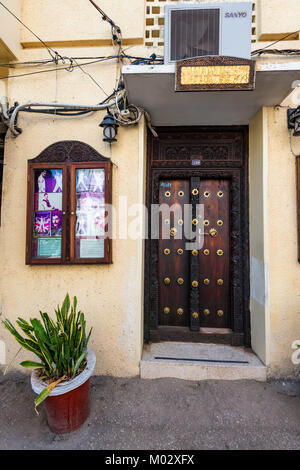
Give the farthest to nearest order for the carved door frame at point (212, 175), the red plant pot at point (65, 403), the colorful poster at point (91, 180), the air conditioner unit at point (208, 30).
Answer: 1. the carved door frame at point (212, 175)
2. the colorful poster at point (91, 180)
3. the air conditioner unit at point (208, 30)
4. the red plant pot at point (65, 403)

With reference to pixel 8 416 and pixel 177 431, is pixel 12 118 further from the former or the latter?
pixel 177 431

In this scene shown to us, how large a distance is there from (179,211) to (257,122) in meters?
1.62

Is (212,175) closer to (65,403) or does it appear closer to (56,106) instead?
(56,106)

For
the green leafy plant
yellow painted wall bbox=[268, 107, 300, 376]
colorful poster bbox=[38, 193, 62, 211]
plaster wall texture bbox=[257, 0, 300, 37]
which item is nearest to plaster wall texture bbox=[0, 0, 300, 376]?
yellow painted wall bbox=[268, 107, 300, 376]

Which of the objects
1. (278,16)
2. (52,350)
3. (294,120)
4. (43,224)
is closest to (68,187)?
(43,224)

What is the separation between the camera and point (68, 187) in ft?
10.1

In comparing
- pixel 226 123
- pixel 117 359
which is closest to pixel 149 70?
pixel 226 123

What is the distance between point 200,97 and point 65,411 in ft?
12.0

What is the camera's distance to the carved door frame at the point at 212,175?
3.37 meters

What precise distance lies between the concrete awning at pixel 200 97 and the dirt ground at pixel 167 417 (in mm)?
3483

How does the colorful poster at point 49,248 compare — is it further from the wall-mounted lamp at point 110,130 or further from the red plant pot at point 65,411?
the red plant pot at point 65,411

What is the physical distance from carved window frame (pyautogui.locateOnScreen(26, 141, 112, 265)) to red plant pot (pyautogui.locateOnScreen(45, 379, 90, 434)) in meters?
1.42

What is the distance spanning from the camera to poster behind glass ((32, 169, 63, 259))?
3055 millimetres

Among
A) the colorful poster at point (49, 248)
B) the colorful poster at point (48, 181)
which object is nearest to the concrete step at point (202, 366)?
the colorful poster at point (49, 248)
